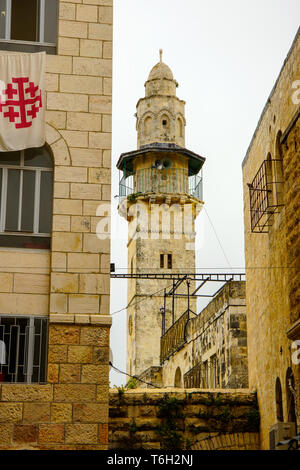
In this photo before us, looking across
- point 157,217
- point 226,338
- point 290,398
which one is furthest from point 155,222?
point 290,398

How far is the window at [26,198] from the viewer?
48.1 ft

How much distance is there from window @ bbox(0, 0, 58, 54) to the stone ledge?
15.1 ft

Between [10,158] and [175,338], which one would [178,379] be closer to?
[175,338]

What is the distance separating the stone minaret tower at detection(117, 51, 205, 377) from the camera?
1831 inches

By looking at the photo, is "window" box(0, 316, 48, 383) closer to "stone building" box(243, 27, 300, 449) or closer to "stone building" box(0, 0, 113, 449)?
"stone building" box(0, 0, 113, 449)

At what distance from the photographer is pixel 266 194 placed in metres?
19.3

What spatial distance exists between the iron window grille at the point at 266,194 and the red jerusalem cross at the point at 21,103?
5.80m

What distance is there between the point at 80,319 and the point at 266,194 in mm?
6599

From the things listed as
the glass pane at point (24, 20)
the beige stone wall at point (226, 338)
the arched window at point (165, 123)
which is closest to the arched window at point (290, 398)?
the beige stone wall at point (226, 338)

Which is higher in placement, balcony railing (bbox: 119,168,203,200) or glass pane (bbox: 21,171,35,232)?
balcony railing (bbox: 119,168,203,200)

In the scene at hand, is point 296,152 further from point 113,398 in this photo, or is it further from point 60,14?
point 113,398

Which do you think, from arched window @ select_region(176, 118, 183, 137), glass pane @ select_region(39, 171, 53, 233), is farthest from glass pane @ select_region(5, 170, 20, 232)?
arched window @ select_region(176, 118, 183, 137)
